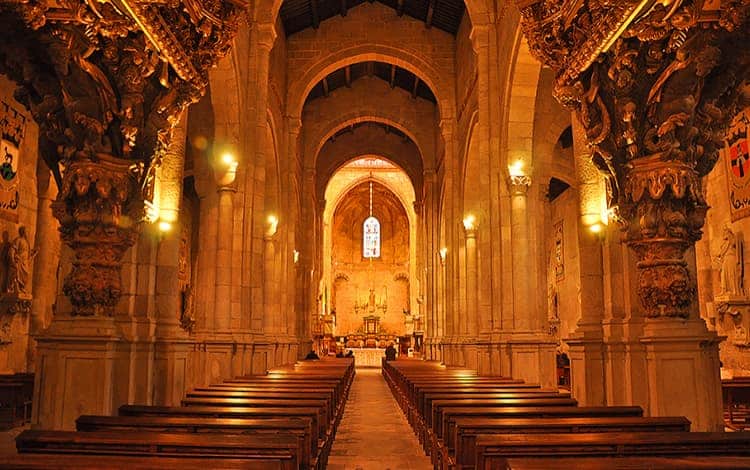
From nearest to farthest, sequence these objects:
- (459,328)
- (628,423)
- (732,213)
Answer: (628,423) < (732,213) < (459,328)

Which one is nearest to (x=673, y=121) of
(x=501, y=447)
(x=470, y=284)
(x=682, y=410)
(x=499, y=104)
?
(x=682, y=410)

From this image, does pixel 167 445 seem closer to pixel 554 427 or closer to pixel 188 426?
pixel 188 426

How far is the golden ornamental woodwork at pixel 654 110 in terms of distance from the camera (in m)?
5.72

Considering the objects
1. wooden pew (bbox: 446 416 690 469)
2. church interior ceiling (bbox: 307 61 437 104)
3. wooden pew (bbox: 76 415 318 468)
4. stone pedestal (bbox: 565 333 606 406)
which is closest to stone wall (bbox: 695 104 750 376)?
stone pedestal (bbox: 565 333 606 406)

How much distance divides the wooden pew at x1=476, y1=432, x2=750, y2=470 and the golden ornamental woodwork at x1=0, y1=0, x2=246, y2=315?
13.8ft

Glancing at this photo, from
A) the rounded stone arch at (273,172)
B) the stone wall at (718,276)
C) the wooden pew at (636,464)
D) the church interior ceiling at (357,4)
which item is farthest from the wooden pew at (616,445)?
the church interior ceiling at (357,4)

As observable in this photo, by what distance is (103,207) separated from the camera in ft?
21.2

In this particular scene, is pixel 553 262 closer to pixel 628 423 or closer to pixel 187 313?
pixel 187 313

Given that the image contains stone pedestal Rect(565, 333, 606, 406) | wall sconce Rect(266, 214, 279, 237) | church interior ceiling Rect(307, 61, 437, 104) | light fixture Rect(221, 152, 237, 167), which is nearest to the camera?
stone pedestal Rect(565, 333, 606, 406)

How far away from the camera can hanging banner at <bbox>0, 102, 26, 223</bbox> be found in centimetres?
1348

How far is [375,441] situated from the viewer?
10.4 meters

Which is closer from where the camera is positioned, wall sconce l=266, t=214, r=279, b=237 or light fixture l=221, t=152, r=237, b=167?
light fixture l=221, t=152, r=237, b=167

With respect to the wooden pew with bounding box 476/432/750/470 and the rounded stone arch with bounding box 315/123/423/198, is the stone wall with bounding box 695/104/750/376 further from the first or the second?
the rounded stone arch with bounding box 315/123/423/198

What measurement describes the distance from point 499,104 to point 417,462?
8.63m
